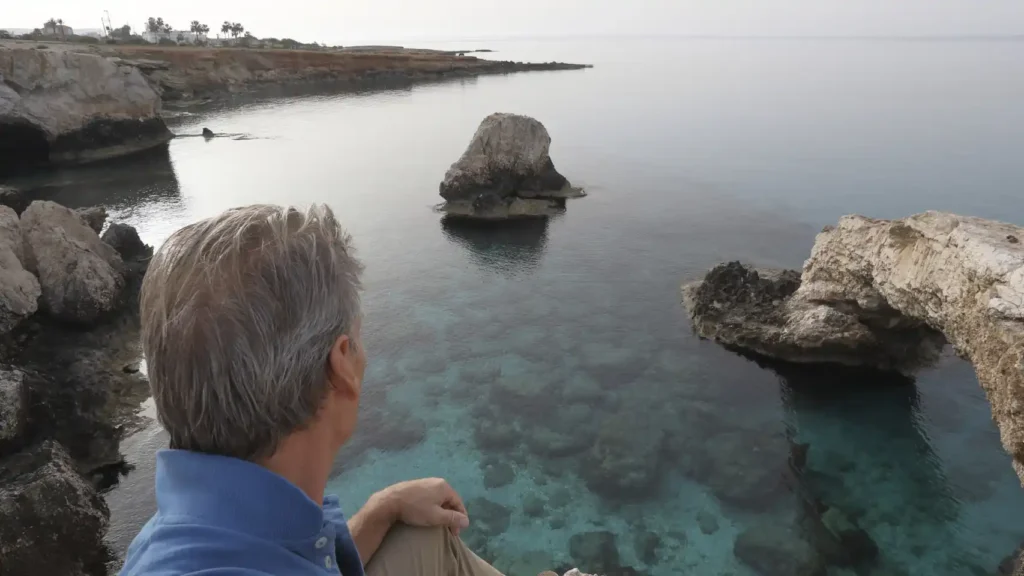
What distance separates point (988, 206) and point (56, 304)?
33200 millimetres

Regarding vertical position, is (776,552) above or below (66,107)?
below

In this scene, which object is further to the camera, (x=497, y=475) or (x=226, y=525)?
(x=497, y=475)

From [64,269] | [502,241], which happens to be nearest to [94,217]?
[64,269]

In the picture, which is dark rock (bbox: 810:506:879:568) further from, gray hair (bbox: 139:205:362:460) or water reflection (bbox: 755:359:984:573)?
gray hair (bbox: 139:205:362:460)

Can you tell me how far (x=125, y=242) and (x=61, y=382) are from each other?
7.66m

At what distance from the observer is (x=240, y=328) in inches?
68.7

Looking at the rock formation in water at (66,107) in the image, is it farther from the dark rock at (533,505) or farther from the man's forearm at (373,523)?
the man's forearm at (373,523)

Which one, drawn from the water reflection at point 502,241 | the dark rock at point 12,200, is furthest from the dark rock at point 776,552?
the dark rock at point 12,200

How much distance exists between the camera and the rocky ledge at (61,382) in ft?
26.2

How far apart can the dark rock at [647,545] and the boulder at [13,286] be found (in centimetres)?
1297

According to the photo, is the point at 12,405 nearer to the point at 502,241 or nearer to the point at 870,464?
the point at 870,464

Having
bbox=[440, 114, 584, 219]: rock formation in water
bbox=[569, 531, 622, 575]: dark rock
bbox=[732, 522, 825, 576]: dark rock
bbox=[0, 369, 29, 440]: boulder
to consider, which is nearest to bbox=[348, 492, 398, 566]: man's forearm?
bbox=[569, 531, 622, 575]: dark rock

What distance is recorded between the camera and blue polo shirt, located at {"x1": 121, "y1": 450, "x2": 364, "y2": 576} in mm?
1534

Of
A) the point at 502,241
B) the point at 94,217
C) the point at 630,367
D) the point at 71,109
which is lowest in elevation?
the point at 630,367
